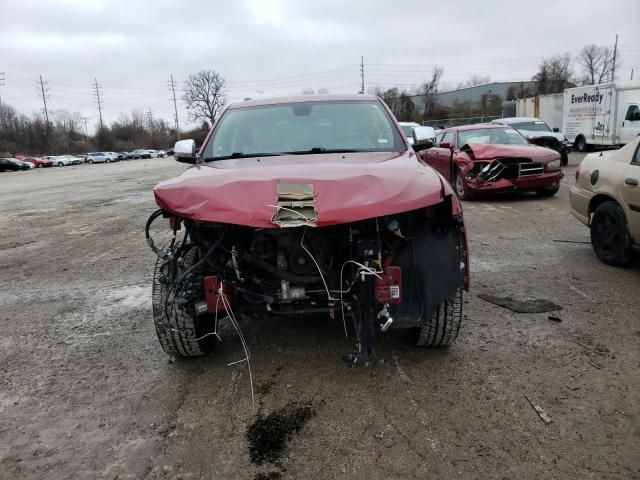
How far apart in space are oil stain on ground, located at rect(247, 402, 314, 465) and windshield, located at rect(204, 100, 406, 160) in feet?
Result: 6.25

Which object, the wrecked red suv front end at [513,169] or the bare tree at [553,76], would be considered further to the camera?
the bare tree at [553,76]

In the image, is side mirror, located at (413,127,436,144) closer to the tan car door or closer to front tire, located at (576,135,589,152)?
the tan car door

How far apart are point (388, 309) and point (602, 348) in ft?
5.45

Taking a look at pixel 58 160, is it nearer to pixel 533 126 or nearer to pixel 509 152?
pixel 533 126

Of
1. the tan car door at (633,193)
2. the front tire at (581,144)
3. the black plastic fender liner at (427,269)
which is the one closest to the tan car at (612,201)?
the tan car door at (633,193)

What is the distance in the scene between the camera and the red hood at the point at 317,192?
107 inches

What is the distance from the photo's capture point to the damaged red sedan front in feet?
9.19

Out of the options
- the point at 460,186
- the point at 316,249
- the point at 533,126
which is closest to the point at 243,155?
the point at 316,249

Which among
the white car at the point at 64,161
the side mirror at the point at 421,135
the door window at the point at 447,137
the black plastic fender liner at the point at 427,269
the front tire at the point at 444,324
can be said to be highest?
the side mirror at the point at 421,135

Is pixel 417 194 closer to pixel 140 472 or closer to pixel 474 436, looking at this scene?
pixel 474 436

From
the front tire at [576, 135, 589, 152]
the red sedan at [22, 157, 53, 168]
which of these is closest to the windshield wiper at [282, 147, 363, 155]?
the front tire at [576, 135, 589, 152]

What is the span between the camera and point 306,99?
473 centimetres

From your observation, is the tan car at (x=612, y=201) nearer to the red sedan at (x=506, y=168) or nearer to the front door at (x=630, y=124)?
the red sedan at (x=506, y=168)

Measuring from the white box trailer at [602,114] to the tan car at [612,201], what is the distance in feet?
46.6
